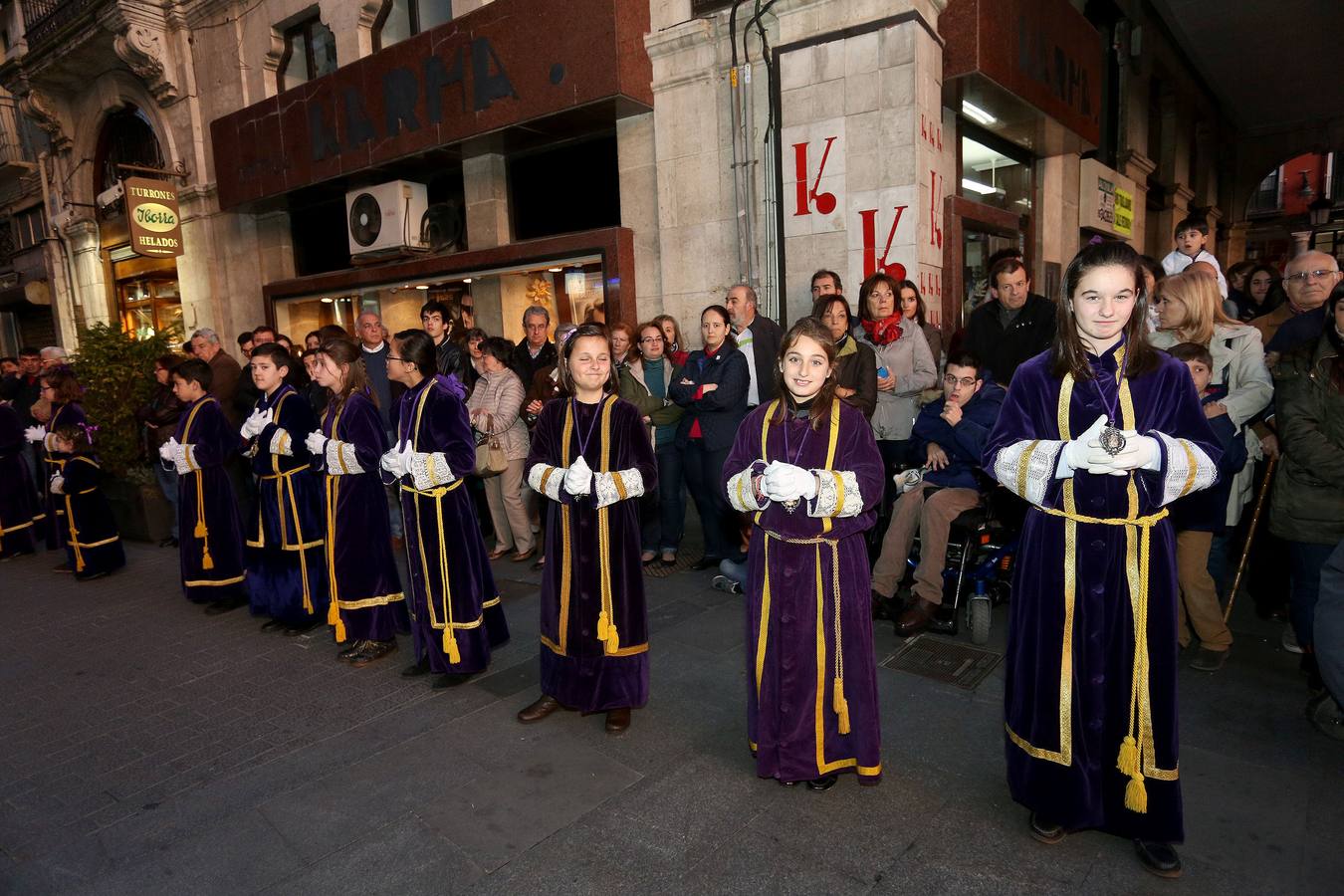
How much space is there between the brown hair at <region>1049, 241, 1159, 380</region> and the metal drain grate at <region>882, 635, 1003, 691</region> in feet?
7.15

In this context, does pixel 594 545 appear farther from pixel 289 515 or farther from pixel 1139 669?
pixel 289 515

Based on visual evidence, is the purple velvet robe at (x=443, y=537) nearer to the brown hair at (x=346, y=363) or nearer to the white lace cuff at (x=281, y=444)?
the brown hair at (x=346, y=363)

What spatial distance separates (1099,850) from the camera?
2910mm

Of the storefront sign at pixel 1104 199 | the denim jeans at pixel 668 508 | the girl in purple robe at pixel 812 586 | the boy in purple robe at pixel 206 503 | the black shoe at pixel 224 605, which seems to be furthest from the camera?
the storefront sign at pixel 1104 199

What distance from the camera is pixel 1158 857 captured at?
2.76m

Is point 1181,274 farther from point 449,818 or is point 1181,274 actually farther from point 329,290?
point 329,290

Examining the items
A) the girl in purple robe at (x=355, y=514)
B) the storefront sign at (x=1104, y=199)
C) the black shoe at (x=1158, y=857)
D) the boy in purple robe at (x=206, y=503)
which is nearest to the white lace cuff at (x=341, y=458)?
the girl in purple robe at (x=355, y=514)

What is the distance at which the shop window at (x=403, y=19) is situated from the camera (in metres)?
11.3

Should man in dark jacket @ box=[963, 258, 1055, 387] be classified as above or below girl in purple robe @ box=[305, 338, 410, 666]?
above

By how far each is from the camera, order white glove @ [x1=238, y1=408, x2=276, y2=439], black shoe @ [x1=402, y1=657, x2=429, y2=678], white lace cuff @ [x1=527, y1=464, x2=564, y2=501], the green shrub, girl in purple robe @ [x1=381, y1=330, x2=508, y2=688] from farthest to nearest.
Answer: the green shrub < white glove @ [x1=238, y1=408, x2=276, y2=439] < black shoe @ [x1=402, y1=657, x2=429, y2=678] < girl in purple robe @ [x1=381, y1=330, x2=508, y2=688] < white lace cuff @ [x1=527, y1=464, x2=564, y2=501]

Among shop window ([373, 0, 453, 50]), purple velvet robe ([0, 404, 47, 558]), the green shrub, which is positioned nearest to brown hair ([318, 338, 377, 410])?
the green shrub

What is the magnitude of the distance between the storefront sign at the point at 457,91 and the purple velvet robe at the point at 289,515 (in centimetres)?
494

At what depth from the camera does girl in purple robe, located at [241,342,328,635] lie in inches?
215

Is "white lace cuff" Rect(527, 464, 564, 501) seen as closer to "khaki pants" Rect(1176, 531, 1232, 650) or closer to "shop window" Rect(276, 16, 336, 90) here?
"khaki pants" Rect(1176, 531, 1232, 650)
